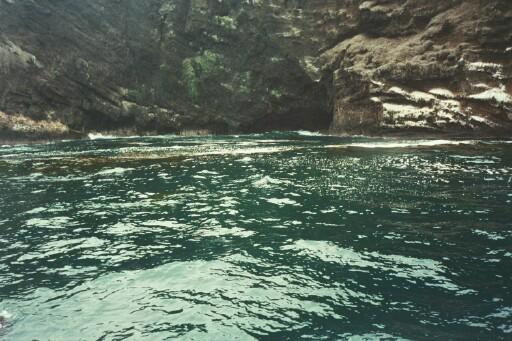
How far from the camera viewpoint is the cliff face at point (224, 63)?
1797 inches

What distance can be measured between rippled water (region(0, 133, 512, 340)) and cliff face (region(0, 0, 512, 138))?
27581 mm

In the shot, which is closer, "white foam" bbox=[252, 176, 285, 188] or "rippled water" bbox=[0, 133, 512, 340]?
"rippled water" bbox=[0, 133, 512, 340]

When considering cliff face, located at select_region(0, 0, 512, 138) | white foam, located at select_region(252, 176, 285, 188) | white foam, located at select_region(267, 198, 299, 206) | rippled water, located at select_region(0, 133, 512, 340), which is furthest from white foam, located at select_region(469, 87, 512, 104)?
white foam, located at select_region(267, 198, 299, 206)

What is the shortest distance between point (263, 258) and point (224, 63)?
63969mm

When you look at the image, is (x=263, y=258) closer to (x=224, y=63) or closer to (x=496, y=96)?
(x=496, y=96)

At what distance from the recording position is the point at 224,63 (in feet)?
232

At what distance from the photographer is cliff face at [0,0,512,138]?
150 feet

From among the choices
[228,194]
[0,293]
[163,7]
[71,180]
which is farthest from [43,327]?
[163,7]

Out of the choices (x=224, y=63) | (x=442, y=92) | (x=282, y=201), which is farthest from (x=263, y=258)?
(x=224, y=63)

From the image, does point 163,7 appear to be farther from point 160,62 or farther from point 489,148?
point 489,148

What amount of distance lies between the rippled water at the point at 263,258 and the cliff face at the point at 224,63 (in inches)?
1086

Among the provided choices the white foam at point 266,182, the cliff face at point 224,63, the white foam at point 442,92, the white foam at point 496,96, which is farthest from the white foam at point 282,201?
the white foam at point 442,92

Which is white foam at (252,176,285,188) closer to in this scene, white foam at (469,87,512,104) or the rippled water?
the rippled water

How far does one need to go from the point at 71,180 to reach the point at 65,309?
1717 centimetres
